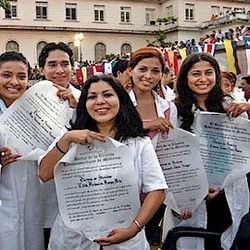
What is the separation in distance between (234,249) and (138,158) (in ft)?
2.82

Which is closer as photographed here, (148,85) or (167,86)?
(148,85)

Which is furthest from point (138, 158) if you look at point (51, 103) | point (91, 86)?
point (51, 103)

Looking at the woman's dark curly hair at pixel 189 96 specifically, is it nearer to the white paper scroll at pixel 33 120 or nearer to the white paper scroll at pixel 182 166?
the white paper scroll at pixel 182 166

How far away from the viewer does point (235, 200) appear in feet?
9.62

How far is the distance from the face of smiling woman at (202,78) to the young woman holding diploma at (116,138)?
647 mm

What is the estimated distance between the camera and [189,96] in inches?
121

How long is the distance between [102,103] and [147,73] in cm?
74

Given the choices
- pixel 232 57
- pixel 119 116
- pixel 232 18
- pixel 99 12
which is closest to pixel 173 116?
pixel 119 116

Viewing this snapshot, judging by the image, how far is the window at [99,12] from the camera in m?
45.4

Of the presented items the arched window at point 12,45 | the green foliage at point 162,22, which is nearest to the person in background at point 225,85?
the green foliage at point 162,22

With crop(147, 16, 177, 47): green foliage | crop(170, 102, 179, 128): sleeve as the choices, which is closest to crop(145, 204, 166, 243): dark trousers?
crop(170, 102, 179, 128): sleeve

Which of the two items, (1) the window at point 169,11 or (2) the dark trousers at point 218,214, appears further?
(1) the window at point 169,11

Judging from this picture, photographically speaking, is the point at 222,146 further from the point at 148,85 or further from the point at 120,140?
the point at 120,140

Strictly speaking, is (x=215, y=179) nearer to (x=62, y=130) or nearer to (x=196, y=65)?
(x=196, y=65)
